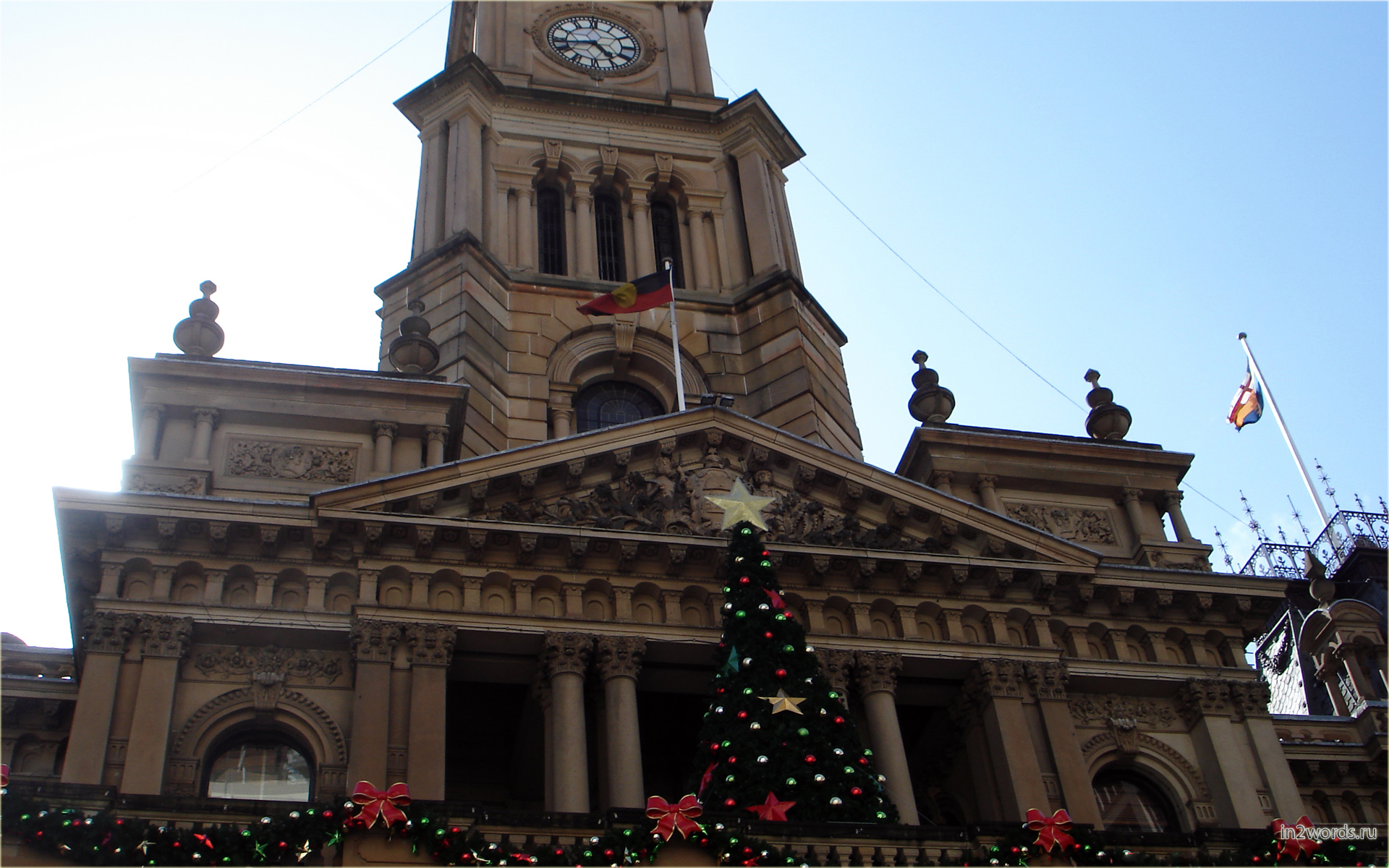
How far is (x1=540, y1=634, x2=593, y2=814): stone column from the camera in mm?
21406

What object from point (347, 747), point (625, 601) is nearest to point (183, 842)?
point (347, 747)

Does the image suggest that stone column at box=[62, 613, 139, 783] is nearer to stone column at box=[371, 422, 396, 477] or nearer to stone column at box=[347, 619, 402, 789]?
stone column at box=[347, 619, 402, 789]

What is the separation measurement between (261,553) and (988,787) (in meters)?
11.5

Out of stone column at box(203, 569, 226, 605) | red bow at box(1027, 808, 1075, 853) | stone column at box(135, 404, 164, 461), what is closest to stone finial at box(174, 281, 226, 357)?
stone column at box(135, 404, 164, 461)

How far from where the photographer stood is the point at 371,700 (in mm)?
21766

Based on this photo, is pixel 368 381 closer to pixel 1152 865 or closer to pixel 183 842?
pixel 183 842

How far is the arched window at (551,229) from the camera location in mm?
36500

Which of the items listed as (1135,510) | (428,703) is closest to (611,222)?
(1135,510)

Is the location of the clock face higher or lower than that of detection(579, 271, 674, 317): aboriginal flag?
higher

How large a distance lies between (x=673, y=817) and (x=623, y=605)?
6.74m

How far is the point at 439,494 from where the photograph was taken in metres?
23.8

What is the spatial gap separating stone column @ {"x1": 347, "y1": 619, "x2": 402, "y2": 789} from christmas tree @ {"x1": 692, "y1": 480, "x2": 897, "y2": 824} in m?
4.66

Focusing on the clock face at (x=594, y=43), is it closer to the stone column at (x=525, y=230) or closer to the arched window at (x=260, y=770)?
the stone column at (x=525, y=230)

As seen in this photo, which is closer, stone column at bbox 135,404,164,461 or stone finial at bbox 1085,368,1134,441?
stone column at bbox 135,404,164,461
